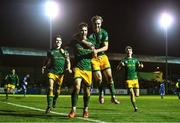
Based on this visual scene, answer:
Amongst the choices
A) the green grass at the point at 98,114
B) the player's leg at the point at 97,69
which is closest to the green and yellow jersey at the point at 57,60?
the green grass at the point at 98,114

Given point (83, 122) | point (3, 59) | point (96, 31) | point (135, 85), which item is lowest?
point (83, 122)

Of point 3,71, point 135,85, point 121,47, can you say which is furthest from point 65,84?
point 135,85

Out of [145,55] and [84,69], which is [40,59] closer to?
[145,55]

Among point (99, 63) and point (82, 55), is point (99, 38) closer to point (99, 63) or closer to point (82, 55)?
point (82, 55)

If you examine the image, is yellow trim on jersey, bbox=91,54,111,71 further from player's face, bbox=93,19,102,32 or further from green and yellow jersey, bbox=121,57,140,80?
green and yellow jersey, bbox=121,57,140,80

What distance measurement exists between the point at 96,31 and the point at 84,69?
3.89ft

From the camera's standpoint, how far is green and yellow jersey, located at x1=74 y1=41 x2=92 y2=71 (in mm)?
11758

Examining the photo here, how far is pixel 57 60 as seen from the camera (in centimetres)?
1425

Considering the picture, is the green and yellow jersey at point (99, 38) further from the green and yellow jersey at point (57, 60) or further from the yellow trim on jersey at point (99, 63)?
the green and yellow jersey at point (57, 60)

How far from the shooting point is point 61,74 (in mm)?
14266

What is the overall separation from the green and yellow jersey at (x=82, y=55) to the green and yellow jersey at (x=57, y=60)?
239cm

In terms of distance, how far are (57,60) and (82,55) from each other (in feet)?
8.54

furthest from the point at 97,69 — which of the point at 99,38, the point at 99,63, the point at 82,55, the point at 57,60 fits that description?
the point at 57,60

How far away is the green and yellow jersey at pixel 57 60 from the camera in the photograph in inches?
556
